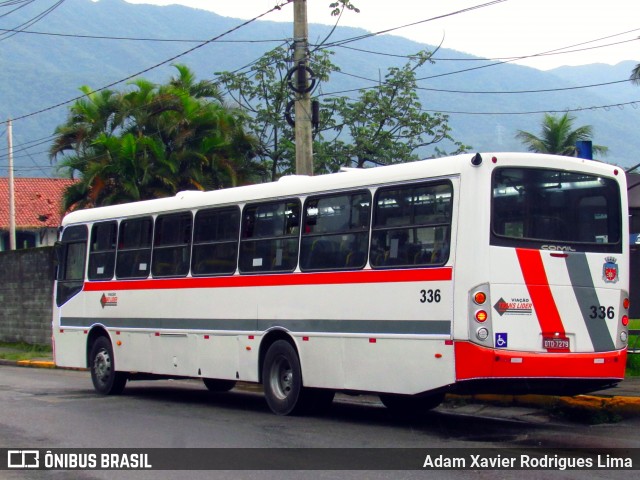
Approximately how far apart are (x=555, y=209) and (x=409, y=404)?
3581 mm

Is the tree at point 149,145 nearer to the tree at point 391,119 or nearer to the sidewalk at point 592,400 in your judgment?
the tree at point 391,119

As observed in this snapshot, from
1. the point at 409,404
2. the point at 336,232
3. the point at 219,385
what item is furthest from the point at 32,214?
the point at 336,232

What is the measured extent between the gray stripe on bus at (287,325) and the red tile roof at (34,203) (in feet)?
114

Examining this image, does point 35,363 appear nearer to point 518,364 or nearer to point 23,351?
point 23,351

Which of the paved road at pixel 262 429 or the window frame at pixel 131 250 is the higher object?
the window frame at pixel 131 250

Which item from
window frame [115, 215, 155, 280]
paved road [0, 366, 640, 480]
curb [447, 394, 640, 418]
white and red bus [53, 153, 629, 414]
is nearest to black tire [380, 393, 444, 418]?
white and red bus [53, 153, 629, 414]

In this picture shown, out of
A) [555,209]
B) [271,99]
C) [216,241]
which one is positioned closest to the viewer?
[555,209]

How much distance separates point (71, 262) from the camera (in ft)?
57.5

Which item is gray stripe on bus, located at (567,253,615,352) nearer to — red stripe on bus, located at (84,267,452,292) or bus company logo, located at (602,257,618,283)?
bus company logo, located at (602,257,618,283)

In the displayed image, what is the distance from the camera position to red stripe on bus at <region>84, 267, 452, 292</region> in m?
11.0

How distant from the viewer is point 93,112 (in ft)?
88.9

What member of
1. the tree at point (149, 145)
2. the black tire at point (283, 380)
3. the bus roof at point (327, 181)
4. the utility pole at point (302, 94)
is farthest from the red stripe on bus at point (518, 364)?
the tree at point (149, 145)

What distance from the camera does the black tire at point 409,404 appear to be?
13.0m

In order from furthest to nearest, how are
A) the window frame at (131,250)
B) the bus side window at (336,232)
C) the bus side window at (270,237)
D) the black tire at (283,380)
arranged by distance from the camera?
the window frame at (131,250), the bus side window at (270,237), the black tire at (283,380), the bus side window at (336,232)
